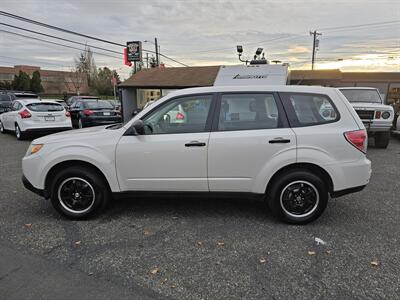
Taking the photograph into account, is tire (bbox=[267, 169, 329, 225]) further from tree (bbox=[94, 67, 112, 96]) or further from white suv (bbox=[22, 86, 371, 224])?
tree (bbox=[94, 67, 112, 96])

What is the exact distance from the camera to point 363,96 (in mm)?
10211

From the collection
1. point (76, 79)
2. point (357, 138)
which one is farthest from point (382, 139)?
point (76, 79)

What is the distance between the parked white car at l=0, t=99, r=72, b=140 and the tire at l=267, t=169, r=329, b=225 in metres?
9.52

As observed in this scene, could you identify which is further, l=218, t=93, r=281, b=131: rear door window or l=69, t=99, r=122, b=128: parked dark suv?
l=69, t=99, r=122, b=128: parked dark suv

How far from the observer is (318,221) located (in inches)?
158

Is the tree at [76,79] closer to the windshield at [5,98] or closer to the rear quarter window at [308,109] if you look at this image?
the windshield at [5,98]

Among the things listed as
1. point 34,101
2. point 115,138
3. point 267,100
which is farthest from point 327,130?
point 34,101

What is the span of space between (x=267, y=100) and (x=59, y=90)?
272 ft

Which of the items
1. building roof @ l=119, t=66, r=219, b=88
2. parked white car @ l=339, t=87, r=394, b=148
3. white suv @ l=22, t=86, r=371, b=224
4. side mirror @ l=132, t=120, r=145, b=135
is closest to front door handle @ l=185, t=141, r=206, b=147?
white suv @ l=22, t=86, r=371, b=224

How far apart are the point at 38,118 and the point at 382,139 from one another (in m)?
11.2

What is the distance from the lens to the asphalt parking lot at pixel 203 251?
8.79 feet

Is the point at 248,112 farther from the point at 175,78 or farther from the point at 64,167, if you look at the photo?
the point at 175,78

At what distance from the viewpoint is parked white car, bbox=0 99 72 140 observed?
10.8 meters

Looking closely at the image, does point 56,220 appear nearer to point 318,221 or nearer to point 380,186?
point 318,221
